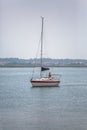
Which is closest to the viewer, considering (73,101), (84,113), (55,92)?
(84,113)

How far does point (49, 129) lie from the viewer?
15430 millimetres

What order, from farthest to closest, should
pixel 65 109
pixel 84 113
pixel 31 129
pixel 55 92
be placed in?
pixel 55 92
pixel 65 109
pixel 84 113
pixel 31 129

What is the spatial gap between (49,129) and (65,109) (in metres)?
5.23

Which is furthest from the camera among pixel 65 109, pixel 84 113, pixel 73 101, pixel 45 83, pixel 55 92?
pixel 45 83

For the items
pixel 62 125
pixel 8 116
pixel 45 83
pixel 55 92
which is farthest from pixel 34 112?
pixel 45 83

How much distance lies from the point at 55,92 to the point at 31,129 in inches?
610

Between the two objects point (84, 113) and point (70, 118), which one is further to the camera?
point (84, 113)

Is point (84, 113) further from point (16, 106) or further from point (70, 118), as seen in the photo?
point (16, 106)

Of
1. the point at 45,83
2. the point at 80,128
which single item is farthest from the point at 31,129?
the point at 45,83

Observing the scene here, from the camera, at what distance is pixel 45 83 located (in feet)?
108

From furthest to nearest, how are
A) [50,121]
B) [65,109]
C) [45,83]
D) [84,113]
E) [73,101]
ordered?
[45,83] → [73,101] → [65,109] → [84,113] → [50,121]

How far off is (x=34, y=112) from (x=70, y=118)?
7.52 feet

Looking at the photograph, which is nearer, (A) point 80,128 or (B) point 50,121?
(A) point 80,128

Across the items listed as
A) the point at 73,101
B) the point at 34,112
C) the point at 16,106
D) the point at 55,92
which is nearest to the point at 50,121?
the point at 34,112
